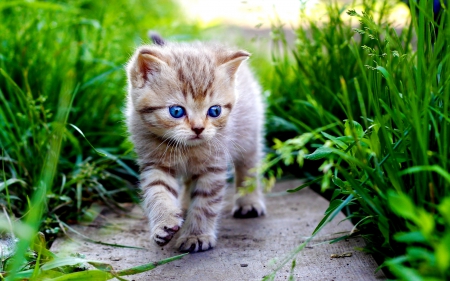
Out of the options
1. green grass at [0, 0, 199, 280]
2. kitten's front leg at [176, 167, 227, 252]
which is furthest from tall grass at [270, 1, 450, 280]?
green grass at [0, 0, 199, 280]

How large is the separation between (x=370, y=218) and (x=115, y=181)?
5.67 ft

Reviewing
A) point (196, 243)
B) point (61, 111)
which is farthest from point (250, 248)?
point (61, 111)

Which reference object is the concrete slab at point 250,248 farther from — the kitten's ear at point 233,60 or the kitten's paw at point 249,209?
the kitten's ear at point 233,60

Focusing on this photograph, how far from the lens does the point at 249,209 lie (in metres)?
3.12

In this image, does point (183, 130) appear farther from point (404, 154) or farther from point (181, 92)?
point (404, 154)

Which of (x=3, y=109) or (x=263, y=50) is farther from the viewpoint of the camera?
(x=263, y=50)

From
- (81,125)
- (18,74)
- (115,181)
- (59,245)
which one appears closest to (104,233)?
(59,245)

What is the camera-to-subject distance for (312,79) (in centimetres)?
356

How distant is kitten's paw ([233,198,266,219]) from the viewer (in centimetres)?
312

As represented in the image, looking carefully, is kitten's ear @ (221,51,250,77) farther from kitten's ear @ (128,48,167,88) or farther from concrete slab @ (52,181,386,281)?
concrete slab @ (52,181,386,281)

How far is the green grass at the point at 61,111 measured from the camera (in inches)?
114

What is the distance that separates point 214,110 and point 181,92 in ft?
0.63

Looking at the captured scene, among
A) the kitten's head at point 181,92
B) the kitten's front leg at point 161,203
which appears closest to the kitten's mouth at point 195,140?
the kitten's head at point 181,92

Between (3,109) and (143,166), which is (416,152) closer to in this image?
(143,166)
